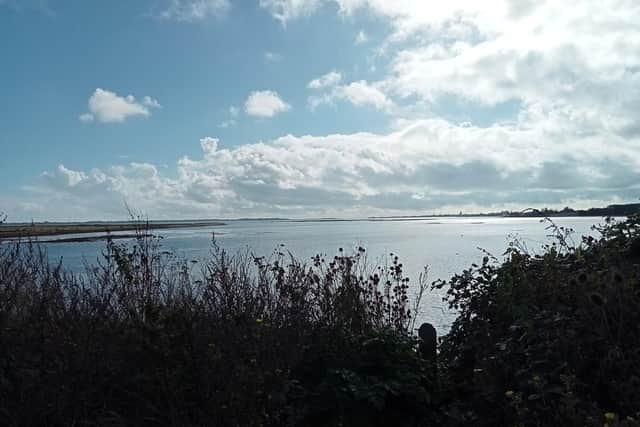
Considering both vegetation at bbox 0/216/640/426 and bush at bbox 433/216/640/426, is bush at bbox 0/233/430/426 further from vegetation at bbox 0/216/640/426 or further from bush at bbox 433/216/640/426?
bush at bbox 433/216/640/426

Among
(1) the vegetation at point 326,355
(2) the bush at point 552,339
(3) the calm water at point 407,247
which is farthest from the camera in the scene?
(3) the calm water at point 407,247

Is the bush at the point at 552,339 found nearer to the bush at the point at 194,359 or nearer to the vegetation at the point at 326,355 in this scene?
the vegetation at the point at 326,355

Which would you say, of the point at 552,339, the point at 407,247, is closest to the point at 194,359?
the point at 552,339

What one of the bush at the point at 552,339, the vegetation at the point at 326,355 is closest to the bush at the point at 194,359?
the vegetation at the point at 326,355

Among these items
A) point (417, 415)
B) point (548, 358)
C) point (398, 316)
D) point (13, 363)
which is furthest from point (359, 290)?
point (13, 363)

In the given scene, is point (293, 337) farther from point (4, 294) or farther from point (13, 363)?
point (4, 294)

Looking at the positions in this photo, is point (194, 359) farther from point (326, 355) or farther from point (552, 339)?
point (552, 339)

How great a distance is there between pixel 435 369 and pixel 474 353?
0.44 metres

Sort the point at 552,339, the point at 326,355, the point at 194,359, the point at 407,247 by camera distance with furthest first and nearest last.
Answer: the point at 407,247 < the point at 326,355 < the point at 552,339 < the point at 194,359

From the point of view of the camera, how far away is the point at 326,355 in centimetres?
511

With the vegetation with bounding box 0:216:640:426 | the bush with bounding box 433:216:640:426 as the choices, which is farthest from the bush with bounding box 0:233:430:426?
the bush with bounding box 433:216:640:426

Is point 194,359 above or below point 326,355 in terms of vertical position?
above

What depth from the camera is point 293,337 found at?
517cm

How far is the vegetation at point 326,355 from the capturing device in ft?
12.0
